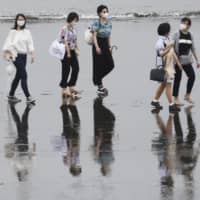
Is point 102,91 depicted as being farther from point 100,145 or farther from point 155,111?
point 100,145

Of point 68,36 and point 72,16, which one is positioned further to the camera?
point 68,36

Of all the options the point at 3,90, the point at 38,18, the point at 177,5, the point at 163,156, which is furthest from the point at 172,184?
the point at 177,5

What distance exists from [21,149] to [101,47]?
4.98m

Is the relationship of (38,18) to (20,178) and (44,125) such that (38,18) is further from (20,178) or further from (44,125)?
(20,178)

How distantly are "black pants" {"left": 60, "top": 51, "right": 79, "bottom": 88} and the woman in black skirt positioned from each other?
42 centimetres

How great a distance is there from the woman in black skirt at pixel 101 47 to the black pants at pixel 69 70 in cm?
42

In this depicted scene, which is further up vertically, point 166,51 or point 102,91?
point 166,51

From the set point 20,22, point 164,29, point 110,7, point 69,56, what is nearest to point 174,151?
point 164,29

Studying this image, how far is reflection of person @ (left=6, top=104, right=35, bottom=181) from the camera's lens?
10.7m

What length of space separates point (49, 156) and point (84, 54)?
36.4 feet

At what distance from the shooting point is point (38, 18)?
3588 centimetres

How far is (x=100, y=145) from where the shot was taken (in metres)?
12.1

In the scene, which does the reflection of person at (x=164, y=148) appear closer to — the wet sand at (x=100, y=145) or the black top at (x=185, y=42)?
the wet sand at (x=100, y=145)

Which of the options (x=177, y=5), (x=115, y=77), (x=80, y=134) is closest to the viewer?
(x=80, y=134)
